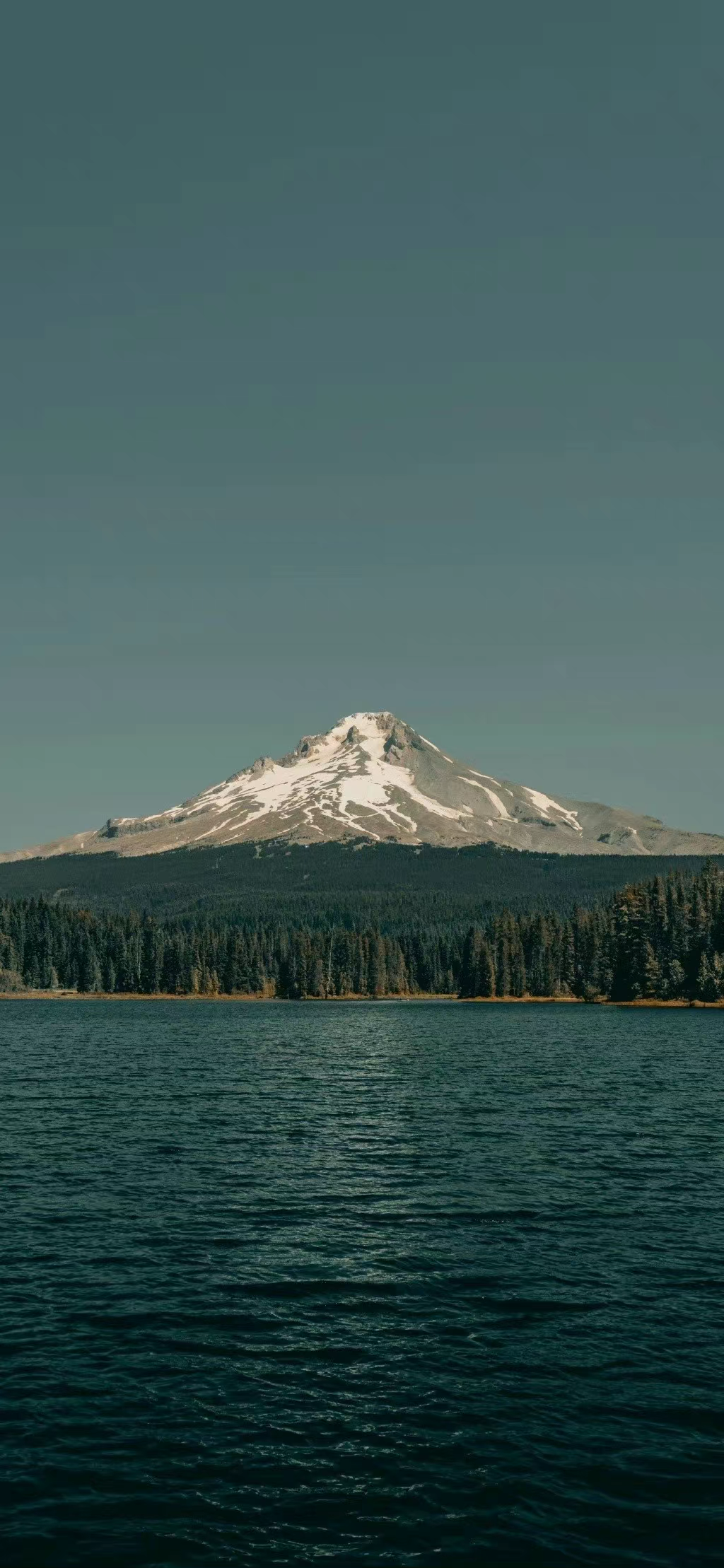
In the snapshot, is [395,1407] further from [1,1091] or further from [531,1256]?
[1,1091]

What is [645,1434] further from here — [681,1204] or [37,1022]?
[37,1022]

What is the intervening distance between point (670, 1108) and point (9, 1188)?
46504mm

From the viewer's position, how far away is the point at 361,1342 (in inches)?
1267

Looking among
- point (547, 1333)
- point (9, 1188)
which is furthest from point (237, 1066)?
point (547, 1333)

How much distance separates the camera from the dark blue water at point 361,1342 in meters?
22.4

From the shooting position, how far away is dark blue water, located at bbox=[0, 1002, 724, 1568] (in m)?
22.4

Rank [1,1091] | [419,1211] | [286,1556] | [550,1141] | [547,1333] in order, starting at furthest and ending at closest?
[1,1091], [550,1141], [419,1211], [547,1333], [286,1556]

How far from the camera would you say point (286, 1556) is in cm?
2112

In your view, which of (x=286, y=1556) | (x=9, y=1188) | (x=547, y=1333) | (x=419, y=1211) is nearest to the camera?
(x=286, y=1556)

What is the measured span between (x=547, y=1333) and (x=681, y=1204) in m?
17.6

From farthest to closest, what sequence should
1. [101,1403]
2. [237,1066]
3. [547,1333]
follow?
[237,1066] → [547,1333] → [101,1403]

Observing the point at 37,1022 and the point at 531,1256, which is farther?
the point at 37,1022

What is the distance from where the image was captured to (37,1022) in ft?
633

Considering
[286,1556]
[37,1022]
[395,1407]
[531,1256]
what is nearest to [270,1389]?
[395,1407]
